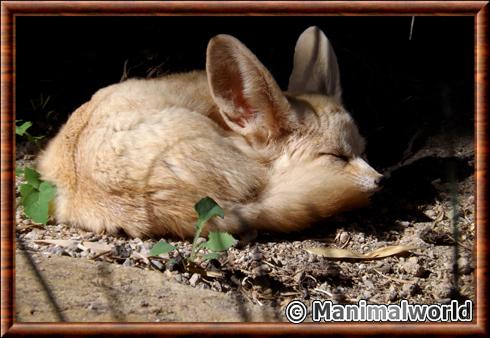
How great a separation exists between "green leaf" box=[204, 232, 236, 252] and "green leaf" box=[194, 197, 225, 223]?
0.08m

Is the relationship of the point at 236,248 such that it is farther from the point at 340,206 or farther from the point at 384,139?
the point at 384,139

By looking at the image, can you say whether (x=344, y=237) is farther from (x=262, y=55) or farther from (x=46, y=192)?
(x=262, y=55)

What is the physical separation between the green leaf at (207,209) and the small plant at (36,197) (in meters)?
0.89

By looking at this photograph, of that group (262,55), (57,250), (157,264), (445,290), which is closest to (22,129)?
(57,250)

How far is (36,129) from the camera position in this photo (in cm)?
477

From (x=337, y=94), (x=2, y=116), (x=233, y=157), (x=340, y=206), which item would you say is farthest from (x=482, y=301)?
(x=2, y=116)

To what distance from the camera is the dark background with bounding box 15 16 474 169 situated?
489 cm

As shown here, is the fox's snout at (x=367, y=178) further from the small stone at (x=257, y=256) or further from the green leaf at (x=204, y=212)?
the green leaf at (x=204, y=212)

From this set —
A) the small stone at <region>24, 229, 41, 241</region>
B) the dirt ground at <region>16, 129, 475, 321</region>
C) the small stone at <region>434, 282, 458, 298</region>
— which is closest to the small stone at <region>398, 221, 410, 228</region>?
the dirt ground at <region>16, 129, 475, 321</region>

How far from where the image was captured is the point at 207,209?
9.36 ft

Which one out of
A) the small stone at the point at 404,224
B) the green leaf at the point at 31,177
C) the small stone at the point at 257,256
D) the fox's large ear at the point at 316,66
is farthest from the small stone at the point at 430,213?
the green leaf at the point at 31,177

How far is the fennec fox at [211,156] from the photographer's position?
3.10m

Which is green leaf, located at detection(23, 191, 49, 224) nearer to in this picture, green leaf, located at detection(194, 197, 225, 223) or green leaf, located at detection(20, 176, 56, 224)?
green leaf, located at detection(20, 176, 56, 224)

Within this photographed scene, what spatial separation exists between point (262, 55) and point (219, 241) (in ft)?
8.29
